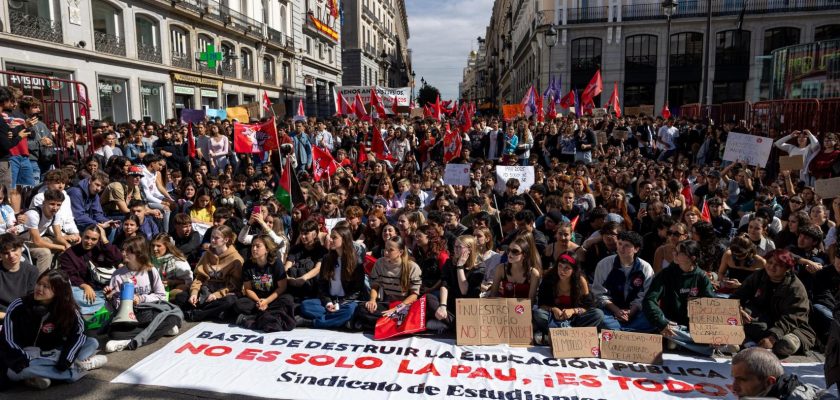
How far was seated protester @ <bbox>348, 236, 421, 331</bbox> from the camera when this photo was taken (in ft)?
20.2

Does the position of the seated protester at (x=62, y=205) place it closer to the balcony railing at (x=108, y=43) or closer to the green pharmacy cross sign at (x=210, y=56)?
the balcony railing at (x=108, y=43)

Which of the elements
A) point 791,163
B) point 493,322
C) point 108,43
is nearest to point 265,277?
point 493,322

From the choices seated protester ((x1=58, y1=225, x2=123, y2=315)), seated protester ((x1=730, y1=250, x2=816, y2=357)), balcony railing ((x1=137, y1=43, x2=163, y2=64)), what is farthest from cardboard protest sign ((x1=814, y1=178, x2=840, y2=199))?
balcony railing ((x1=137, y1=43, x2=163, y2=64))

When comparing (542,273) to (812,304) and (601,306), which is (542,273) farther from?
(812,304)

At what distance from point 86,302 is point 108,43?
18.9 meters

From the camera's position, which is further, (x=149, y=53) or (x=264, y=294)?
(x=149, y=53)

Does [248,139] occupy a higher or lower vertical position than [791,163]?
higher

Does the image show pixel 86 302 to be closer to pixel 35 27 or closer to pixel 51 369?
pixel 51 369

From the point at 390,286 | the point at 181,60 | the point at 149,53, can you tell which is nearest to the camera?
the point at 390,286

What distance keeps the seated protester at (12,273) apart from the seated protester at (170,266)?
1293 mm

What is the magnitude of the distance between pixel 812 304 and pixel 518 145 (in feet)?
29.2

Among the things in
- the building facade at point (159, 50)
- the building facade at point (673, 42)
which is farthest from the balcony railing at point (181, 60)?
the building facade at point (673, 42)

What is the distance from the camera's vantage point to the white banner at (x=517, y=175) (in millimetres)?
10203

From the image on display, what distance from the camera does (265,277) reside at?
257 inches
